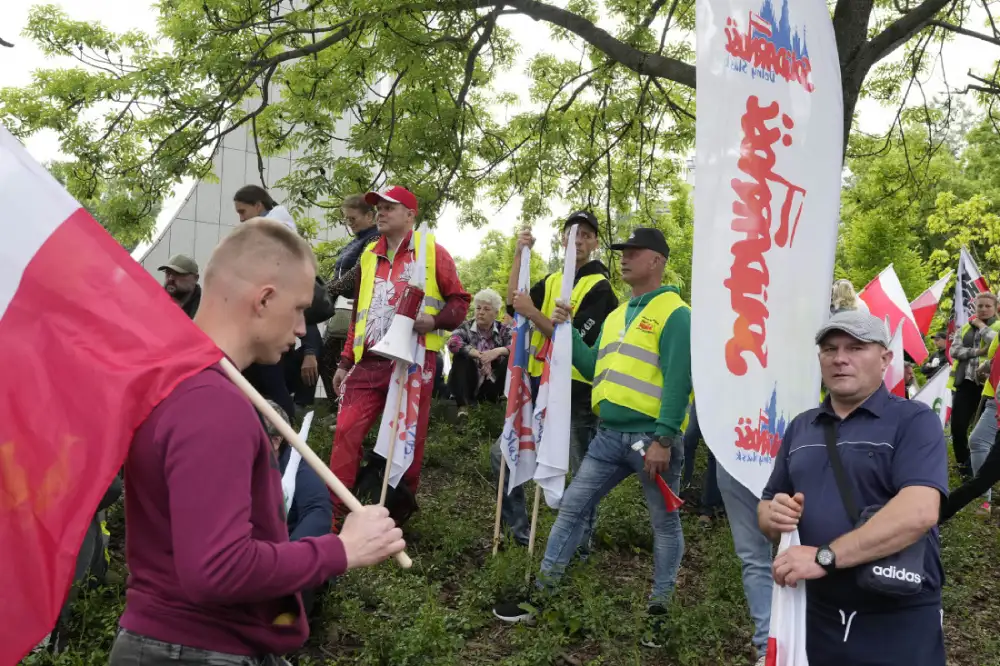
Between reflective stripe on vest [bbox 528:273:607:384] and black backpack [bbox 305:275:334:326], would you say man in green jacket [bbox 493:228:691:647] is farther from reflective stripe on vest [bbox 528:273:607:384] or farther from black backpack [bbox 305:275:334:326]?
black backpack [bbox 305:275:334:326]

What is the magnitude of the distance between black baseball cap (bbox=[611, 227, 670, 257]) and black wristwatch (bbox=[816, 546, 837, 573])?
256 cm

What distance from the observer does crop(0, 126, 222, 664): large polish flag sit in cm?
183

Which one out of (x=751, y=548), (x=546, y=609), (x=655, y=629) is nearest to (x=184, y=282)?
(x=546, y=609)

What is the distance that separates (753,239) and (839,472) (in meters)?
1.38

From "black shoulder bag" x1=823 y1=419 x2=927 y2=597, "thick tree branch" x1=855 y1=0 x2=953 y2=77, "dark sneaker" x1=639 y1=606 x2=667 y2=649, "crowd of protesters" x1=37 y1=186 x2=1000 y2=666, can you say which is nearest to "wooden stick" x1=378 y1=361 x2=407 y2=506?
"crowd of protesters" x1=37 y1=186 x2=1000 y2=666

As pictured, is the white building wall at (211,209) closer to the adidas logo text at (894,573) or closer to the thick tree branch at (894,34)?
the thick tree branch at (894,34)

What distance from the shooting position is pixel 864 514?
2832mm

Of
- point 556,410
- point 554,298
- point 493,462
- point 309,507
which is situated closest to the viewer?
point 309,507

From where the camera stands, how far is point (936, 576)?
2936 millimetres

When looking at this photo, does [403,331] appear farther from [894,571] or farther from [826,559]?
[894,571]

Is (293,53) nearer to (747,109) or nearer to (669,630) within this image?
(747,109)

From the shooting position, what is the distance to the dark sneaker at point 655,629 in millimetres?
4840

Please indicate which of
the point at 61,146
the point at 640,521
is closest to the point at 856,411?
the point at 640,521

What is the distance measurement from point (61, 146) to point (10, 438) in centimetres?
812
